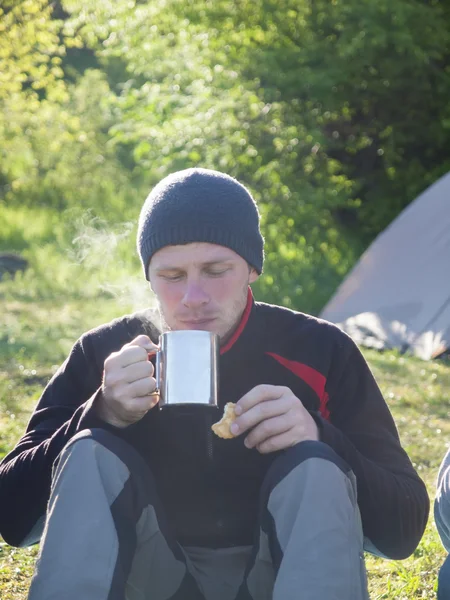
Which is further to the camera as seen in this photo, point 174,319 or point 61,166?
point 61,166

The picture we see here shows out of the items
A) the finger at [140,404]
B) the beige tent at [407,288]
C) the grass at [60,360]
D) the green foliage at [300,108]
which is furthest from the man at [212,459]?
the green foliage at [300,108]

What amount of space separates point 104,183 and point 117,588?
559 inches

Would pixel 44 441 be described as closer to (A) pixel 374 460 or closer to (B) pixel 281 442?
(B) pixel 281 442

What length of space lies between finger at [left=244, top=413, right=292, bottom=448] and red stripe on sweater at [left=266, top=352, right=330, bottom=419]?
0.36m

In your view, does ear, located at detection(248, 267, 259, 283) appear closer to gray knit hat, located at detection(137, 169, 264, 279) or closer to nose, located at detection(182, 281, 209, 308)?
gray knit hat, located at detection(137, 169, 264, 279)

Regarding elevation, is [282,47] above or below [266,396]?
above

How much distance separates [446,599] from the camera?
93.0 inches

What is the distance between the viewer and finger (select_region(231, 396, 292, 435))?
2264 mm

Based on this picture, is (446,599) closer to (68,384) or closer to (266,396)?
(266,396)

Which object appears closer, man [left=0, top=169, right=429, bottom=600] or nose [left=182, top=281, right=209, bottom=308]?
man [left=0, top=169, right=429, bottom=600]

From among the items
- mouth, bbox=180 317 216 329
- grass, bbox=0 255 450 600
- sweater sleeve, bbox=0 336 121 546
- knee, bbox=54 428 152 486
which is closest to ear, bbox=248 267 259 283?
mouth, bbox=180 317 216 329

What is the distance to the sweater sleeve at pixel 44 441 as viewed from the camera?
2416 mm

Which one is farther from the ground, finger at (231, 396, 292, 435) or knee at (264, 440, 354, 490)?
finger at (231, 396, 292, 435)

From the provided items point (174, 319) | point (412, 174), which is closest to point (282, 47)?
point (412, 174)
